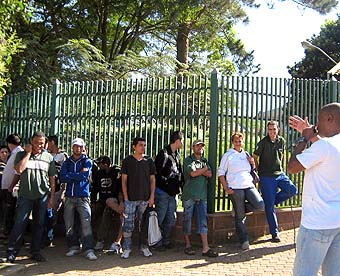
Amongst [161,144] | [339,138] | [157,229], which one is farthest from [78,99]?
[339,138]

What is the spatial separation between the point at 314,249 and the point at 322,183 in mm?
517

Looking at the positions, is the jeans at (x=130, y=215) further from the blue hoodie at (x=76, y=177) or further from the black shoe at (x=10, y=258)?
the black shoe at (x=10, y=258)

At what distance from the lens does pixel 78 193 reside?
6.99m

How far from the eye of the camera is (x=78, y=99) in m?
8.80

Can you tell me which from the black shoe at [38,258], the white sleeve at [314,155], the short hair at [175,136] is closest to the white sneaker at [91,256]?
the black shoe at [38,258]

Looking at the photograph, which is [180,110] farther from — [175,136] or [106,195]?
[106,195]

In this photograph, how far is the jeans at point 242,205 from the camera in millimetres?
7133

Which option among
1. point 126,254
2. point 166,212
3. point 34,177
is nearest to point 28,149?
point 34,177

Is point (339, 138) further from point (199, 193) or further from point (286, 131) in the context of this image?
point (286, 131)

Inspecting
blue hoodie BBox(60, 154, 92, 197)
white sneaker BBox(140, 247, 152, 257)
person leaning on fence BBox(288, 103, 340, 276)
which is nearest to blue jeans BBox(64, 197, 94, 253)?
blue hoodie BBox(60, 154, 92, 197)

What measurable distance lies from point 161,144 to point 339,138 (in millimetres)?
4585

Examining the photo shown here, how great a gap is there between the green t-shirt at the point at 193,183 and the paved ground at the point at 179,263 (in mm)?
896

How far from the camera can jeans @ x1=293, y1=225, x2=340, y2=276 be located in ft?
11.4

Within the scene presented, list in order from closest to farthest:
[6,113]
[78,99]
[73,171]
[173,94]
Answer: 1. [73,171]
2. [173,94]
3. [78,99]
4. [6,113]
